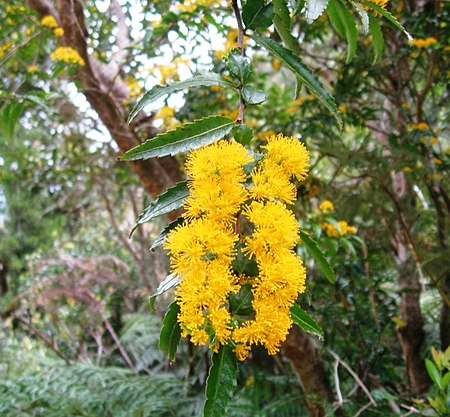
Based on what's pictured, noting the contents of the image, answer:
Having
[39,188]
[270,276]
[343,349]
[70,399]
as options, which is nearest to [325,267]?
[270,276]

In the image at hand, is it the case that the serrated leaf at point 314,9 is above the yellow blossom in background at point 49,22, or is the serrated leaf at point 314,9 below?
below

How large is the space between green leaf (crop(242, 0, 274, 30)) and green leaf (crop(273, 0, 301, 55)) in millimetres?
16

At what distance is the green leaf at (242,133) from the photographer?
2.39 ft

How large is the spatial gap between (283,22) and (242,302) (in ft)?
1.64

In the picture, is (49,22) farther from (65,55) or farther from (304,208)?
(304,208)

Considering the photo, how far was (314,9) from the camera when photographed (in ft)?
2.23

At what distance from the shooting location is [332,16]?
0.88 m

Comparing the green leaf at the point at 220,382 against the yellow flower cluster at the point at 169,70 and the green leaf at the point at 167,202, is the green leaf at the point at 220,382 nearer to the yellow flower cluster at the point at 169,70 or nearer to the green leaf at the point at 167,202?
the green leaf at the point at 167,202

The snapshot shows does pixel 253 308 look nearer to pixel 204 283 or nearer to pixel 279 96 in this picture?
pixel 204 283

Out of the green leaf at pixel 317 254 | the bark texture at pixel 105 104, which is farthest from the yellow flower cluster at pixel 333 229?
the green leaf at pixel 317 254

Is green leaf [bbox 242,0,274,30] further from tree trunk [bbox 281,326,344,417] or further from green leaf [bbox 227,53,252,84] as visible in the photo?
tree trunk [bbox 281,326,344,417]

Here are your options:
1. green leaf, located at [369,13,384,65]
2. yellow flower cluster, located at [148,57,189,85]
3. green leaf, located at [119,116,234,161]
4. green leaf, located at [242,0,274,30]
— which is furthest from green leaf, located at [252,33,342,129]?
yellow flower cluster, located at [148,57,189,85]

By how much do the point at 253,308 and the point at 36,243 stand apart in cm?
422

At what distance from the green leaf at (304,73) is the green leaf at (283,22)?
0.07 meters
